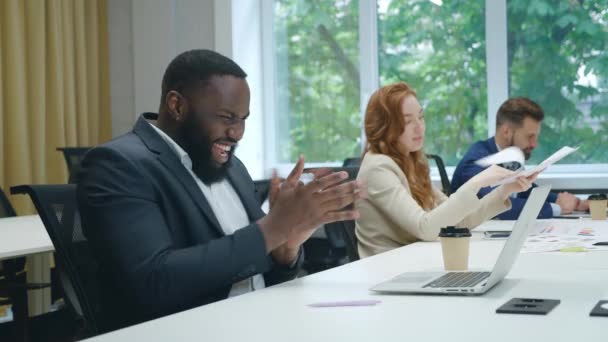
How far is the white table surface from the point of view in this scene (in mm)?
2638

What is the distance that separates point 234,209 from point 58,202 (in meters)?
0.43

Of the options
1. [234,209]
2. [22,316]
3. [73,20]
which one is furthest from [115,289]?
[73,20]

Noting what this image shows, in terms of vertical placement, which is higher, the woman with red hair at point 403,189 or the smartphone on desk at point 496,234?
the woman with red hair at point 403,189

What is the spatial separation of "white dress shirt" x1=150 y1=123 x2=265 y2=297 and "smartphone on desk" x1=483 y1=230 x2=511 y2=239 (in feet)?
3.26

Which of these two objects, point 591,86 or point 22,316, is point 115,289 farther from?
point 591,86

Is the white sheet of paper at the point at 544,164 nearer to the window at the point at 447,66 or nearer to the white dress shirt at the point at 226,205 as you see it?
the white dress shirt at the point at 226,205

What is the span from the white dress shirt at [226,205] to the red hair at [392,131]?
0.98m

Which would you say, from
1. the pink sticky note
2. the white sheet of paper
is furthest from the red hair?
the pink sticky note

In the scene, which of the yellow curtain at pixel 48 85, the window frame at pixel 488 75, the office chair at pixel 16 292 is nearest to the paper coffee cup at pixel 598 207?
the window frame at pixel 488 75

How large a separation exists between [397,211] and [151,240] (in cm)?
122

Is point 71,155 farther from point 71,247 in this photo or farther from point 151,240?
point 151,240

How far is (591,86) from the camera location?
5207mm

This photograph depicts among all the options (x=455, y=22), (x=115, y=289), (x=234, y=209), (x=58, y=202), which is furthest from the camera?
(x=455, y=22)

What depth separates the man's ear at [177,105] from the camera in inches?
73.3
